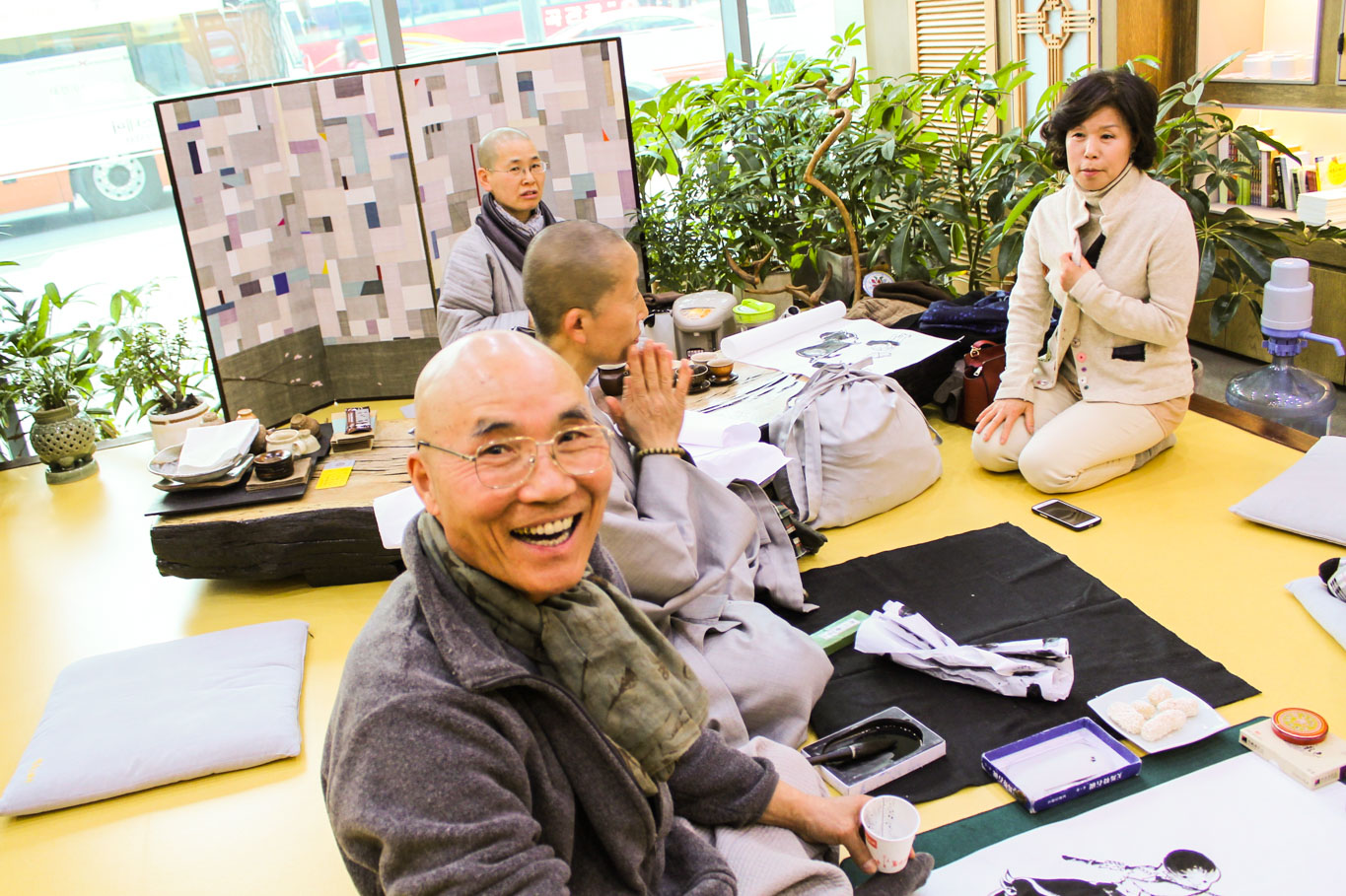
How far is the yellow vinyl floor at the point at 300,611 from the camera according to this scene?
2.23m

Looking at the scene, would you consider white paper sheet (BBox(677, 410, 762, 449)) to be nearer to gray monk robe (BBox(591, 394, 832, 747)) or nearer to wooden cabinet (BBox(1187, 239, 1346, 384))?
gray monk robe (BBox(591, 394, 832, 747))

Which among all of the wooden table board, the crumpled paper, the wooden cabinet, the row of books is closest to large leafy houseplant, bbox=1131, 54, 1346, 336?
the wooden cabinet

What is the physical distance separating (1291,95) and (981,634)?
310 cm

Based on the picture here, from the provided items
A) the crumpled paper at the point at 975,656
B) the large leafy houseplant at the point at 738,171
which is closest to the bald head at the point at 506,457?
the crumpled paper at the point at 975,656

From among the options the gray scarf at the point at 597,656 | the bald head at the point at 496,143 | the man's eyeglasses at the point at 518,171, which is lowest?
the gray scarf at the point at 597,656

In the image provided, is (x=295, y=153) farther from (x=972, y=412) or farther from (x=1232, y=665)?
(x=1232, y=665)

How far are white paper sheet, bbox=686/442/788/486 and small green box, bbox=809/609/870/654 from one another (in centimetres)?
45

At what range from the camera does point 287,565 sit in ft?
10.7

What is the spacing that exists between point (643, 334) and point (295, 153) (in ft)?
5.02

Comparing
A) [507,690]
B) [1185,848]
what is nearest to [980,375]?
[1185,848]

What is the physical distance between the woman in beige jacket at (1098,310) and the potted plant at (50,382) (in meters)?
3.50

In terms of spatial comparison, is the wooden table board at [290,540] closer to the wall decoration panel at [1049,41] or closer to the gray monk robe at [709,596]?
the gray monk robe at [709,596]

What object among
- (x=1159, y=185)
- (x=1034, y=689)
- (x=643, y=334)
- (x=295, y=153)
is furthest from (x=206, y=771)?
(x=1159, y=185)

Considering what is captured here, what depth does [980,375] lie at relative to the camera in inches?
145
